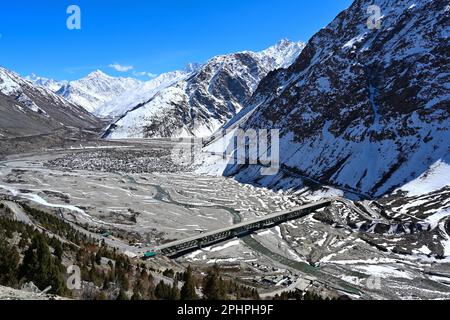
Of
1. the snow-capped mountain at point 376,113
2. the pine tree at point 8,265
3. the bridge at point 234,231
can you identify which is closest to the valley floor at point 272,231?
the bridge at point 234,231

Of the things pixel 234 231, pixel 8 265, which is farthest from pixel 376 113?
pixel 8 265

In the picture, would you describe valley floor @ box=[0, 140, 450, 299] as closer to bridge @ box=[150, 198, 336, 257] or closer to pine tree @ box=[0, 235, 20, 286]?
bridge @ box=[150, 198, 336, 257]

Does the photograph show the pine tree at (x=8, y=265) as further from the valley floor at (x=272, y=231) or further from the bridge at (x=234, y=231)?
the bridge at (x=234, y=231)

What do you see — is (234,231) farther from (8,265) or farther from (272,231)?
(8,265)

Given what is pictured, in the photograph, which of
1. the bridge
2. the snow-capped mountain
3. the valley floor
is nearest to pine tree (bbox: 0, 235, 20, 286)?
the valley floor

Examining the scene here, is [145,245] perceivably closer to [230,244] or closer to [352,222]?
[230,244]

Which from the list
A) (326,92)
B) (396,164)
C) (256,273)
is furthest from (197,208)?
(326,92)
